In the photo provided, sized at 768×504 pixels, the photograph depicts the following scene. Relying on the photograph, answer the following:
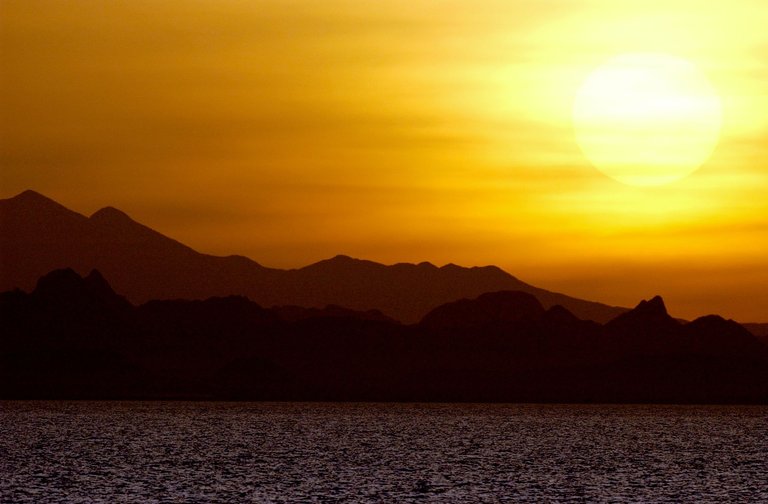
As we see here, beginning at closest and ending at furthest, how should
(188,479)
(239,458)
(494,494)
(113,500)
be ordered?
(113,500)
(494,494)
(188,479)
(239,458)

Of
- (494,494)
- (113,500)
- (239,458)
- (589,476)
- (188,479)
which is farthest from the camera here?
(239,458)

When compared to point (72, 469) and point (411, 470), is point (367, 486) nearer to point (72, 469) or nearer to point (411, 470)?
point (411, 470)

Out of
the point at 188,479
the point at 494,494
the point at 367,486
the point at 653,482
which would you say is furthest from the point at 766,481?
the point at 188,479

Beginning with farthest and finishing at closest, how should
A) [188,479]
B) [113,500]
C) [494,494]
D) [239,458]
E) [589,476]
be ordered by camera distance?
[239,458] < [589,476] < [188,479] < [494,494] < [113,500]

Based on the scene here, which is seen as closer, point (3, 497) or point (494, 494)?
point (3, 497)

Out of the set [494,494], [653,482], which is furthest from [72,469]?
[653,482]

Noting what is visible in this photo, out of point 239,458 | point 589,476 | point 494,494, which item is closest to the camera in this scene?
point 494,494

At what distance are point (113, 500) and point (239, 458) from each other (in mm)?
68014

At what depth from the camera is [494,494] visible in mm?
118812

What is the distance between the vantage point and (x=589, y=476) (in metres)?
144

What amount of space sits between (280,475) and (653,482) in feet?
138

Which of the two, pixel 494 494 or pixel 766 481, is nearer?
pixel 494 494

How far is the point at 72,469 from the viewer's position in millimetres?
148625

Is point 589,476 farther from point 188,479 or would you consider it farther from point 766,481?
point 188,479
